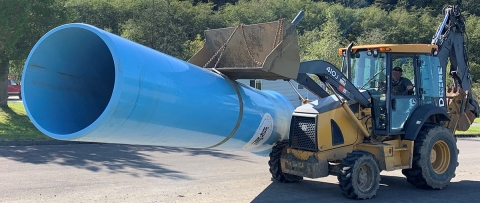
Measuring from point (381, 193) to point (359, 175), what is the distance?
0.89 metres

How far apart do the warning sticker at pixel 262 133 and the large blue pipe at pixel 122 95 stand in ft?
1.29

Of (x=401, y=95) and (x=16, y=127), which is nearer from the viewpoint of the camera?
(x=401, y=95)

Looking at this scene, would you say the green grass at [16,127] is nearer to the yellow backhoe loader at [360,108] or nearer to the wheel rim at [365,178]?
the yellow backhoe loader at [360,108]

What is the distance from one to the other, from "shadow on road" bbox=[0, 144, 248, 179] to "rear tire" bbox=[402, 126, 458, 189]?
3851 millimetres

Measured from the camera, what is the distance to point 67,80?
565 centimetres

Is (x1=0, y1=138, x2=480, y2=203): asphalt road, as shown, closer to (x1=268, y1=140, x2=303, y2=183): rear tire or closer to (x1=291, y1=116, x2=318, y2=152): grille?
(x1=268, y1=140, x2=303, y2=183): rear tire

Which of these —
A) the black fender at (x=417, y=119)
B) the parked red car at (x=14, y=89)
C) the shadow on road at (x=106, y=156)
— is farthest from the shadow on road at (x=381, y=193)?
the parked red car at (x=14, y=89)

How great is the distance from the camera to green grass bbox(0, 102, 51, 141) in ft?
46.5

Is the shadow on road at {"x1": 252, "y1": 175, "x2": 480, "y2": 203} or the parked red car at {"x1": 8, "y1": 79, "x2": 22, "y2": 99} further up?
the parked red car at {"x1": 8, "y1": 79, "x2": 22, "y2": 99}

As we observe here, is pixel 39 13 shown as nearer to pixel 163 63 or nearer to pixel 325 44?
pixel 163 63

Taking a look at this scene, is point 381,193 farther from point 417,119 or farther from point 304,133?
point 304,133

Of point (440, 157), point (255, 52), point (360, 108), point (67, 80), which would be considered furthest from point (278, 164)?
point (67, 80)

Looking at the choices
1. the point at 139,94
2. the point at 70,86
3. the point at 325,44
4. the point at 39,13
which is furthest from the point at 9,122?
the point at 325,44

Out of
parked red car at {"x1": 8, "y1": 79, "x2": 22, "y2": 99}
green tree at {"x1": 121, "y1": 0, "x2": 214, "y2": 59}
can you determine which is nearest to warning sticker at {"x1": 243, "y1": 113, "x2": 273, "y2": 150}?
green tree at {"x1": 121, "y1": 0, "x2": 214, "y2": 59}
